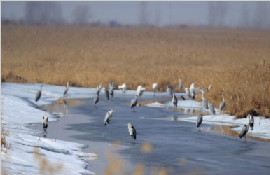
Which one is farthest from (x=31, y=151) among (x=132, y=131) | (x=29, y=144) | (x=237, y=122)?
(x=237, y=122)

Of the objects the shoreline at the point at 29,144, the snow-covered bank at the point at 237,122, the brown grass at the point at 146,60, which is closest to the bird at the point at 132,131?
the shoreline at the point at 29,144

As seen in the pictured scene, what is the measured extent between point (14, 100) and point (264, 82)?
27.3 feet

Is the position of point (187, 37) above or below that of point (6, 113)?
above

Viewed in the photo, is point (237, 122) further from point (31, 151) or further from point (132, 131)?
point (31, 151)

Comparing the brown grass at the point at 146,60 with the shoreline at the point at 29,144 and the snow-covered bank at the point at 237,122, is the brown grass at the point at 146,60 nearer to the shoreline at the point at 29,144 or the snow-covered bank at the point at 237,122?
the snow-covered bank at the point at 237,122

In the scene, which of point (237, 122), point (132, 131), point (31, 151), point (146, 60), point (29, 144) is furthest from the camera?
point (146, 60)

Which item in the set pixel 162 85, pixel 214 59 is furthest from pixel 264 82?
pixel 214 59

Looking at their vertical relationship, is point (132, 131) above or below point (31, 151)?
above

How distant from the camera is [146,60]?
179 ft

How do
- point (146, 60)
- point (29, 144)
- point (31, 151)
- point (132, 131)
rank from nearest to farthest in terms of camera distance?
1. point (31, 151)
2. point (29, 144)
3. point (132, 131)
4. point (146, 60)

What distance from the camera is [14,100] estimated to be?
21.3 meters

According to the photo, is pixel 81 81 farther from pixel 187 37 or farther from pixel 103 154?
pixel 187 37

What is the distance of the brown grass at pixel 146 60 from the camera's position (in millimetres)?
21277

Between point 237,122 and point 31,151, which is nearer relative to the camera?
point 31,151
